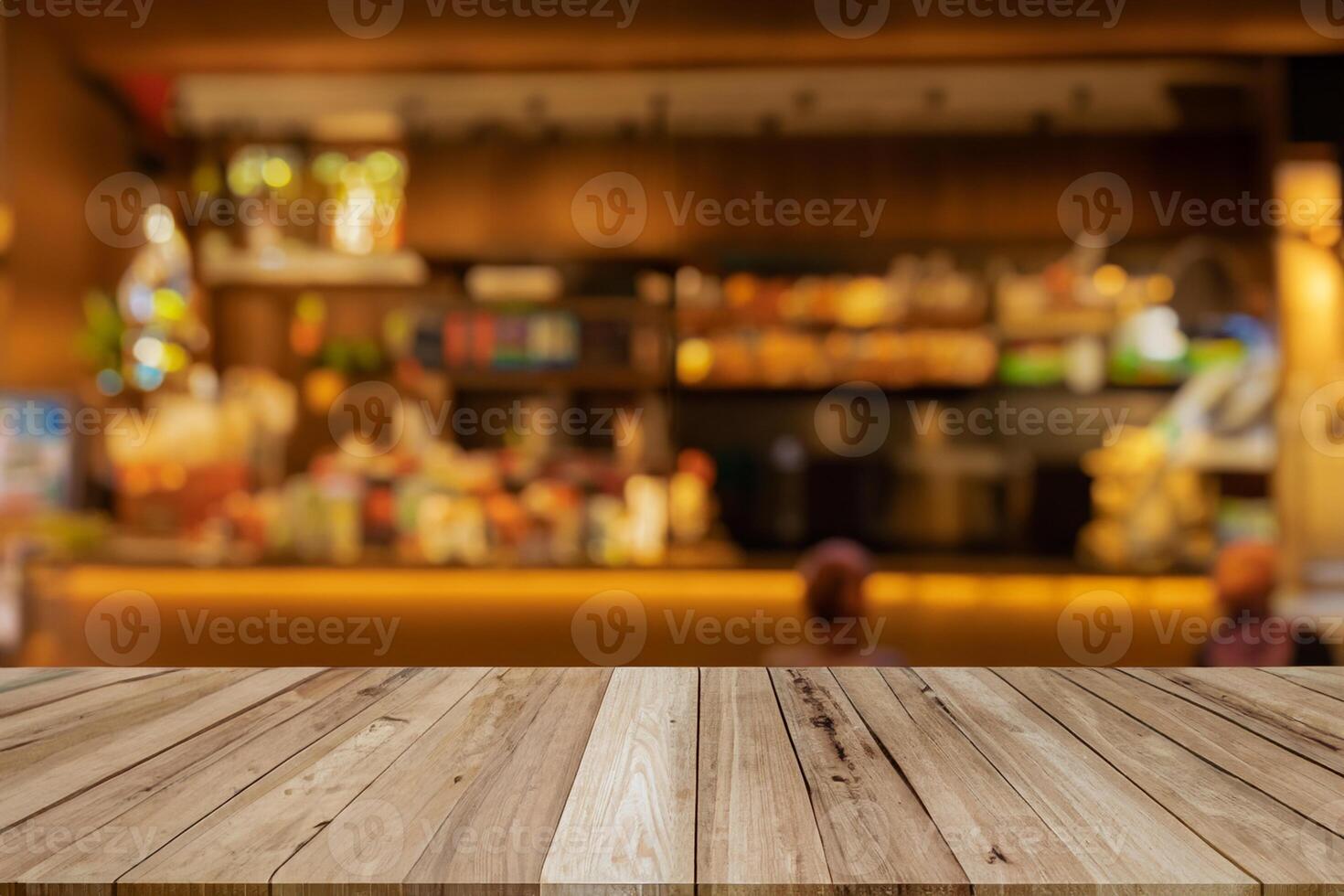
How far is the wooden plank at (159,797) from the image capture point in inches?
29.3

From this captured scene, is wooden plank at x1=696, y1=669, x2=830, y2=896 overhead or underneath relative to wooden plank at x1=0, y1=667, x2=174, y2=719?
underneath

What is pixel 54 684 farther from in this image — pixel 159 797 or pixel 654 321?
pixel 654 321

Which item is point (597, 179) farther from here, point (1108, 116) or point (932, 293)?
point (1108, 116)

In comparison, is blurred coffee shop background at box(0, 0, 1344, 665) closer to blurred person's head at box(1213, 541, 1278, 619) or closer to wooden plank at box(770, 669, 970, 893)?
blurred person's head at box(1213, 541, 1278, 619)

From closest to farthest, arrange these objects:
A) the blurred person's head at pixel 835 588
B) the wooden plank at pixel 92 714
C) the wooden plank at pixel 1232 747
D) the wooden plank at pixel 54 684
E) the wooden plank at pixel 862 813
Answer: the wooden plank at pixel 862 813 < the wooden plank at pixel 1232 747 < the wooden plank at pixel 92 714 < the wooden plank at pixel 54 684 < the blurred person's head at pixel 835 588

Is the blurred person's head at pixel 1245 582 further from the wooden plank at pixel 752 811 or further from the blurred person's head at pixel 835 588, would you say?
the wooden plank at pixel 752 811

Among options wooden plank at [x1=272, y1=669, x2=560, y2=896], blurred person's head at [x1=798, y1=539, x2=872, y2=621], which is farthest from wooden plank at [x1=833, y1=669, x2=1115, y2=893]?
blurred person's head at [x1=798, y1=539, x2=872, y2=621]

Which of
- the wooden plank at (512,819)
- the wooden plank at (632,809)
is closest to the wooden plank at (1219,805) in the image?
the wooden plank at (632,809)

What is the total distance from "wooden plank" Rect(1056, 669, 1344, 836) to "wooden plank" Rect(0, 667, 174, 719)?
1220mm

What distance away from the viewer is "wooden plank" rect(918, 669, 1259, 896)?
2.35ft

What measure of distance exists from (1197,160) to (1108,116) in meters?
0.39

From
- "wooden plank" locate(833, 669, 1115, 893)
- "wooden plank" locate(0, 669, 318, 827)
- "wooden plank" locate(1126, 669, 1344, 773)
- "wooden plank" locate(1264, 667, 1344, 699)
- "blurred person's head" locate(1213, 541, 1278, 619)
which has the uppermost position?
"wooden plank" locate(0, 669, 318, 827)

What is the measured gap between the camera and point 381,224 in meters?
3.90

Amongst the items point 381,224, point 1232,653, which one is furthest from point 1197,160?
point 381,224
